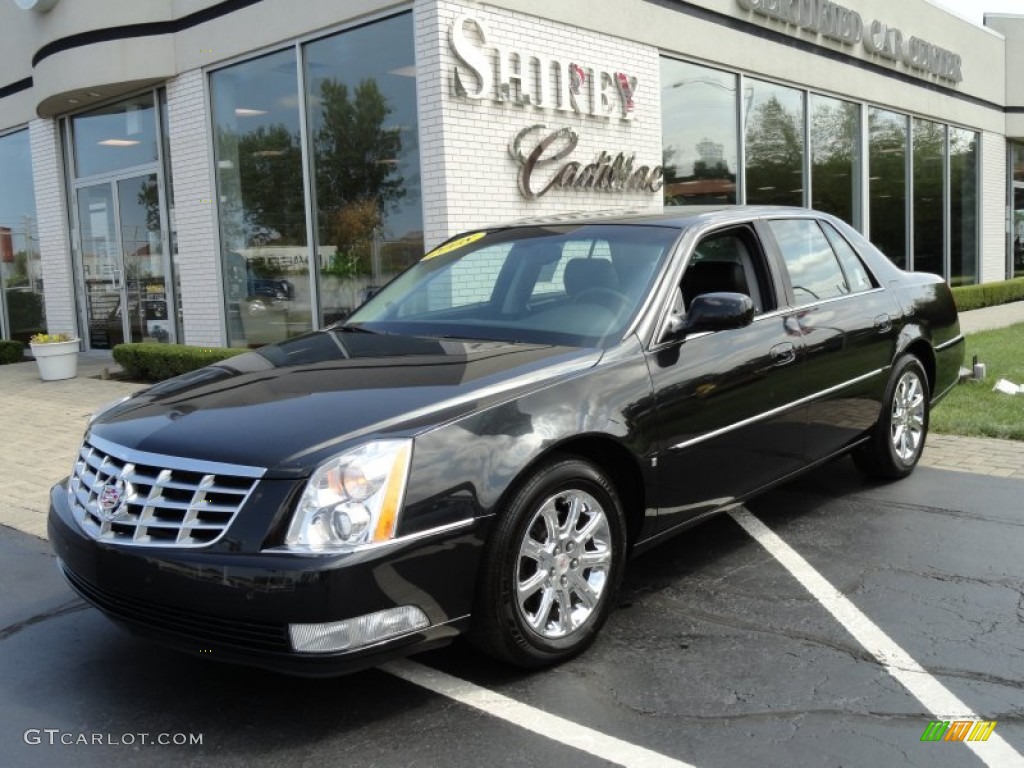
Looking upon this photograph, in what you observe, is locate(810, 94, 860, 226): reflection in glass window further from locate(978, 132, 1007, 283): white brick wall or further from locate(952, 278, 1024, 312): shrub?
locate(978, 132, 1007, 283): white brick wall

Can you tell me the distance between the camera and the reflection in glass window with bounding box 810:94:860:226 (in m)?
15.7

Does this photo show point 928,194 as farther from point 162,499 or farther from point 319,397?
point 162,499

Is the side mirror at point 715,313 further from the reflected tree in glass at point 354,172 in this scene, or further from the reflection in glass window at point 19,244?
the reflection in glass window at point 19,244

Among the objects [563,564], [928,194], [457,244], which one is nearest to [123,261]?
[457,244]

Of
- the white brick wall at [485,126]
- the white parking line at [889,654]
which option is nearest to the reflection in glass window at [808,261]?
the white parking line at [889,654]

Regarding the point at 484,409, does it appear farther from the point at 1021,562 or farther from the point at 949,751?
the point at 1021,562

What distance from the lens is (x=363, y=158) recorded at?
10680 mm

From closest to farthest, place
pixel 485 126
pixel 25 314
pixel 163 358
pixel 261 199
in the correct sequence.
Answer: pixel 485 126
pixel 163 358
pixel 261 199
pixel 25 314

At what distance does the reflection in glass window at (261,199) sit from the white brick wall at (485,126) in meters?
2.26

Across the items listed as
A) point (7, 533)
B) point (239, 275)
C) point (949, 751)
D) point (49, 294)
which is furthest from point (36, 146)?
point (949, 751)

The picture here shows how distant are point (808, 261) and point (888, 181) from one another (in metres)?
14.2

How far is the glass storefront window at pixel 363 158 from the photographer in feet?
33.4

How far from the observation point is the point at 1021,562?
4492mm

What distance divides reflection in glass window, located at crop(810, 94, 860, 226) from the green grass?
5575mm
